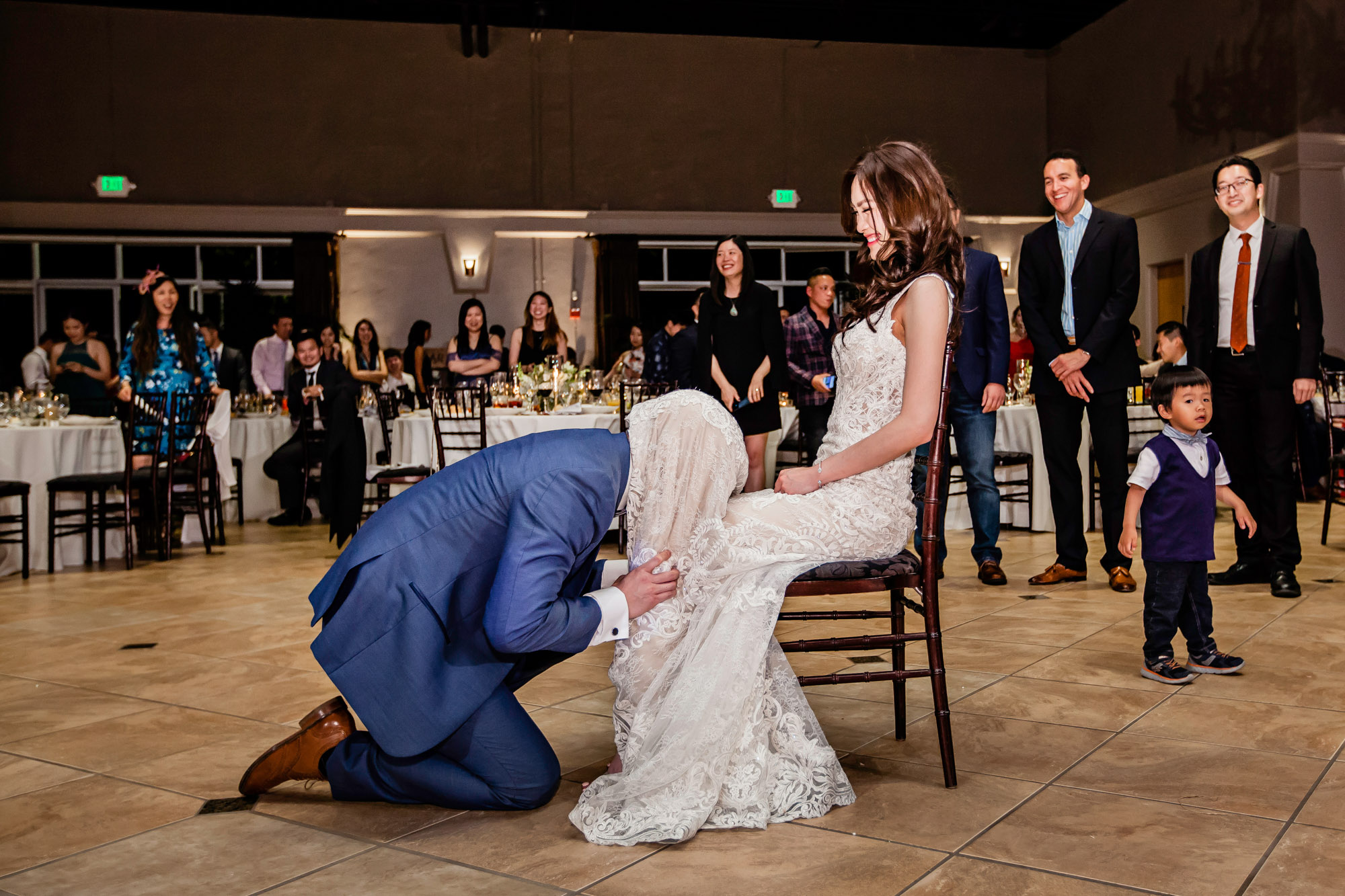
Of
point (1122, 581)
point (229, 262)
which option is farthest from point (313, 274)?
point (1122, 581)

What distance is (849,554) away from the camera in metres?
2.23

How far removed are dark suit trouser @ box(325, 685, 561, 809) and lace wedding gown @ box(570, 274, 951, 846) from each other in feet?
0.42

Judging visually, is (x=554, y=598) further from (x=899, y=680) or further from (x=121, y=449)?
(x=121, y=449)

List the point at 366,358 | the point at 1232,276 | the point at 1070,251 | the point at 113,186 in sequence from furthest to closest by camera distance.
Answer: the point at 113,186 → the point at 366,358 → the point at 1070,251 → the point at 1232,276

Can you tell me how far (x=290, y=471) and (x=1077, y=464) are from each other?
5.20 m

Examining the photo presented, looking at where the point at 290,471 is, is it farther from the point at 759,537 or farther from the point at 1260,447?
the point at 759,537

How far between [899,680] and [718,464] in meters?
0.77

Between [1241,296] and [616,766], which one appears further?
[1241,296]

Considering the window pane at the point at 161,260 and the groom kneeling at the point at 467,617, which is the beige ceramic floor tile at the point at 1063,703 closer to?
the groom kneeling at the point at 467,617

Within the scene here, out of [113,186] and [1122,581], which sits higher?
[113,186]

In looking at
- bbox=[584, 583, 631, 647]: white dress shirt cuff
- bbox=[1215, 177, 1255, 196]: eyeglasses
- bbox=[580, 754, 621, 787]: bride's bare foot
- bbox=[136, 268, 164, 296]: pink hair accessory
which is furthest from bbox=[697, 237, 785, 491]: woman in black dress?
bbox=[584, 583, 631, 647]: white dress shirt cuff

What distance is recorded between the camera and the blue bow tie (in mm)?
3047

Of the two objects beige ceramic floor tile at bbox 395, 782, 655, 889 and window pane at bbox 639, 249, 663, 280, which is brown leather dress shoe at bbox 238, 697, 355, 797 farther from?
window pane at bbox 639, 249, 663, 280

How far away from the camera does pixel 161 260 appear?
13156 mm
